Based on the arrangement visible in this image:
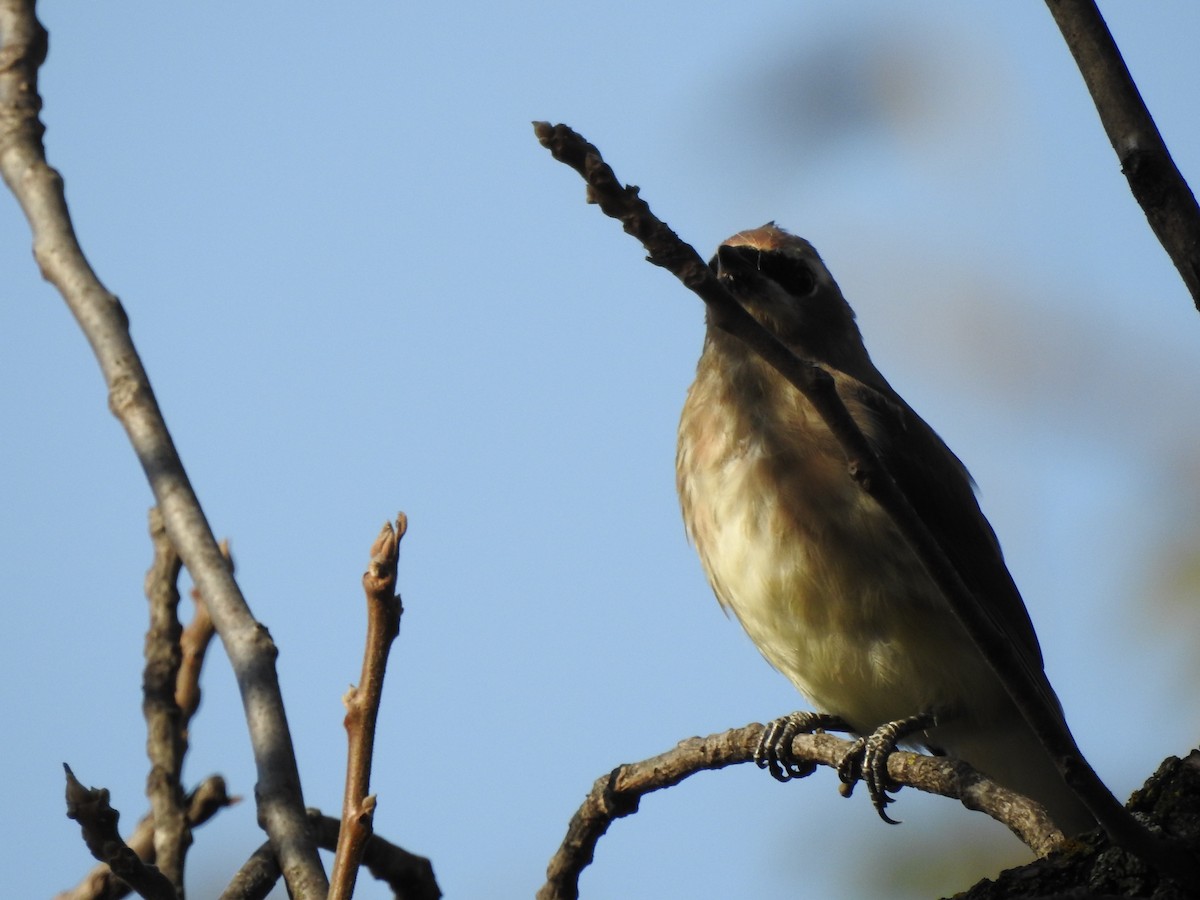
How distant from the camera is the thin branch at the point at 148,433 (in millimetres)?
3186

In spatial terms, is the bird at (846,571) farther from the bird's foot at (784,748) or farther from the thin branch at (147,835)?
the thin branch at (147,835)

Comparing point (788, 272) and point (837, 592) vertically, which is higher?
point (788, 272)

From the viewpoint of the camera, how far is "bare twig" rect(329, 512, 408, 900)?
7.25ft

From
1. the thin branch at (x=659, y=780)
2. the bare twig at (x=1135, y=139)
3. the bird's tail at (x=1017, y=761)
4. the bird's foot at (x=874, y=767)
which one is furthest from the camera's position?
the bird's tail at (x=1017, y=761)

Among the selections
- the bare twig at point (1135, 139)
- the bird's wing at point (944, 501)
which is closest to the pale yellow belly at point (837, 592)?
the bird's wing at point (944, 501)

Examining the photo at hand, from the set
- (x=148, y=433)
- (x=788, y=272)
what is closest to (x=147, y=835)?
(x=148, y=433)

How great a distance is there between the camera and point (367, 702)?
2320 mm

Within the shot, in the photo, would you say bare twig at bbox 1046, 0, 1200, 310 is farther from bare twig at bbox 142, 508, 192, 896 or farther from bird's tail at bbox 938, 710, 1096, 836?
bird's tail at bbox 938, 710, 1096, 836

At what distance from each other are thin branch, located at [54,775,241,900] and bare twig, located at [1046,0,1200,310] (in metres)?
2.78

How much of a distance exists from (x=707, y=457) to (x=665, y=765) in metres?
1.73

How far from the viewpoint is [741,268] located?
18.5ft

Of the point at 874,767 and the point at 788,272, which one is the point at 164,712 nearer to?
the point at 874,767

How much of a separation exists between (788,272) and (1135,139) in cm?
352

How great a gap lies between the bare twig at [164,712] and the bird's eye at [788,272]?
2757 mm
